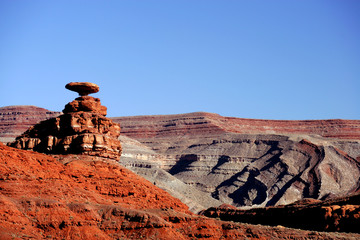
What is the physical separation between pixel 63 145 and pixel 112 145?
10.3 feet

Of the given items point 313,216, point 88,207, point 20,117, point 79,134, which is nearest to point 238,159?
point 20,117

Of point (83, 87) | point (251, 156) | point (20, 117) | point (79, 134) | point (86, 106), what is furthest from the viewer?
point (20, 117)

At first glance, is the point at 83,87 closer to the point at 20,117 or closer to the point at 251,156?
the point at 251,156

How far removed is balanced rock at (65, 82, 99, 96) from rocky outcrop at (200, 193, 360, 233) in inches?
696

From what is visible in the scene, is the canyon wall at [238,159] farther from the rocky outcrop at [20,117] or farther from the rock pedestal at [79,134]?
the rock pedestal at [79,134]

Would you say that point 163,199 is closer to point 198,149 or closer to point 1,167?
point 1,167

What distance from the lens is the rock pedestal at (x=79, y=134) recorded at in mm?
40594

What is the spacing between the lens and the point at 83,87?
1770 inches

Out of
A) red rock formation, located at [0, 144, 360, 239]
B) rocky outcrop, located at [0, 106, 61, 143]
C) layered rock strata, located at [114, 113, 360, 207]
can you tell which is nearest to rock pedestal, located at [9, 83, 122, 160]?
red rock formation, located at [0, 144, 360, 239]

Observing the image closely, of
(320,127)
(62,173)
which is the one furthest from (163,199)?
(320,127)

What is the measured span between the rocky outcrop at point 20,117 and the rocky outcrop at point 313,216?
8994 centimetres

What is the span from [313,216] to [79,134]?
17.6 m

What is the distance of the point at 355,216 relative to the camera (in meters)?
42.1

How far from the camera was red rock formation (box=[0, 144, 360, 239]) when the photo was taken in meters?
27.6
